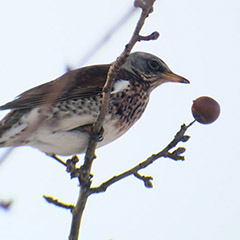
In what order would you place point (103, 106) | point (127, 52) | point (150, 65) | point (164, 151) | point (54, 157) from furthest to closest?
point (150, 65) → point (54, 157) → point (164, 151) → point (103, 106) → point (127, 52)

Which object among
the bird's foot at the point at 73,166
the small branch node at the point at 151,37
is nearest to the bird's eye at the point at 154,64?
the bird's foot at the point at 73,166

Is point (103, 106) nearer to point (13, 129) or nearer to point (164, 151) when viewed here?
point (164, 151)

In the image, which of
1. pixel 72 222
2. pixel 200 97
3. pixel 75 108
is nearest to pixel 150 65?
pixel 75 108

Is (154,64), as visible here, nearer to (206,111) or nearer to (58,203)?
(206,111)

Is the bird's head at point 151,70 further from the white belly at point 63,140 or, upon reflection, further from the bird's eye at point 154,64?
the white belly at point 63,140

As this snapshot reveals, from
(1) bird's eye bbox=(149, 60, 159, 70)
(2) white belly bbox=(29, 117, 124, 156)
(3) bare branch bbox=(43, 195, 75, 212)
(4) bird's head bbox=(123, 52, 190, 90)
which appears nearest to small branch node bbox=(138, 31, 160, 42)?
(3) bare branch bbox=(43, 195, 75, 212)
